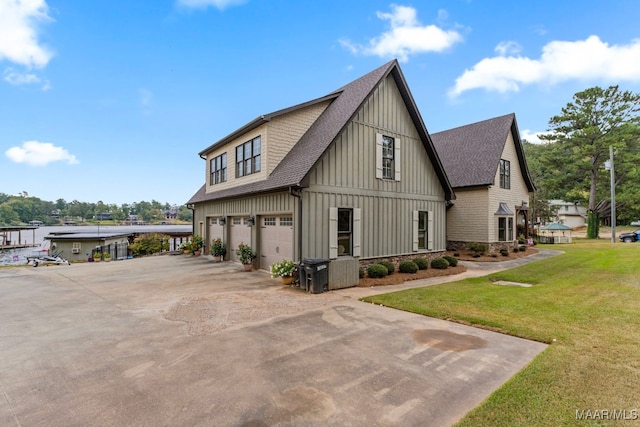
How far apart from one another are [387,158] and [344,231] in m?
4.00

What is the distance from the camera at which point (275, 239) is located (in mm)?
11906

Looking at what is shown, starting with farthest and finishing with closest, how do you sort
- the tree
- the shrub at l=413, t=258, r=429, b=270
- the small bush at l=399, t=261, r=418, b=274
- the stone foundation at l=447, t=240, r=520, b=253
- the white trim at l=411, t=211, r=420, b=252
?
the tree, the stone foundation at l=447, t=240, r=520, b=253, the white trim at l=411, t=211, r=420, b=252, the shrub at l=413, t=258, r=429, b=270, the small bush at l=399, t=261, r=418, b=274

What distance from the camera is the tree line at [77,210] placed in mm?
87000

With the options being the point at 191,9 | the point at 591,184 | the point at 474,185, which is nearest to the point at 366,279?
the point at 474,185

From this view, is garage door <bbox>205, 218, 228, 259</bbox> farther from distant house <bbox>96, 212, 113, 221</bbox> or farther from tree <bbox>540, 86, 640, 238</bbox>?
distant house <bbox>96, 212, 113, 221</bbox>

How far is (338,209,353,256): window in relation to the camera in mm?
11203

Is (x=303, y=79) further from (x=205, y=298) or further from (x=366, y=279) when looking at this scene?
(x=205, y=298)

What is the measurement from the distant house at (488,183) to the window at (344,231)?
11115 mm

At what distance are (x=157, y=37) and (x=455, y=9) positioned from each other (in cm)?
1724

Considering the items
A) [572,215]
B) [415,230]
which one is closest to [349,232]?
[415,230]

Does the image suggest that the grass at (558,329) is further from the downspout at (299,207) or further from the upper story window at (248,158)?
the upper story window at (248,158)

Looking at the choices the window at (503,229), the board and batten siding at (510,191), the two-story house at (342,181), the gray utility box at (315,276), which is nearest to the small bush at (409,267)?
the two-story house at (342,181)

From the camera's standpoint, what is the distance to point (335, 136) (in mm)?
10477

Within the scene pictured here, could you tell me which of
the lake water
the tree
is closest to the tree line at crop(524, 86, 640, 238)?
the tree
